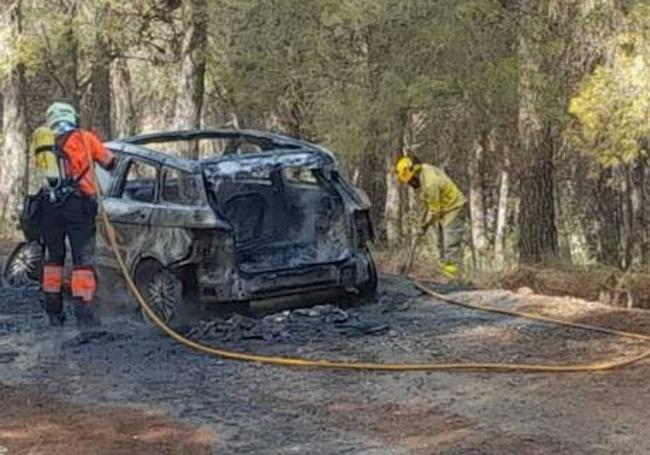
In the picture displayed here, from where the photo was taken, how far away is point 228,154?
33.7ft

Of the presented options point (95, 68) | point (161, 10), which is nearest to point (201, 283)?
point (161, 10)

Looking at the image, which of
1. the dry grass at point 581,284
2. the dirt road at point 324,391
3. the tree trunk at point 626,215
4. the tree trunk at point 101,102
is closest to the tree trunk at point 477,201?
the tree trunk at point 626,215

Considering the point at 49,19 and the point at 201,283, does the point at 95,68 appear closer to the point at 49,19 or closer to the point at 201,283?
the point at 49,19

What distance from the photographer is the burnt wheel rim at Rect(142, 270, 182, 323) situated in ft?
31.1

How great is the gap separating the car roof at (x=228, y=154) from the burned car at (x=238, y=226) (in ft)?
0.04

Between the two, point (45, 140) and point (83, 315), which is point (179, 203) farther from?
point (45, 140)

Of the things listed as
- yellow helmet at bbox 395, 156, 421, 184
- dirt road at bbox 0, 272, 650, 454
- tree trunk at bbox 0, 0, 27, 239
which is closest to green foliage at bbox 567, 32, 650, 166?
yellow helmet at bbox 395, 156, 421, 184

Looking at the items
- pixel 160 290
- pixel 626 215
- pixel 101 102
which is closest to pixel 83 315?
pixel 160 290

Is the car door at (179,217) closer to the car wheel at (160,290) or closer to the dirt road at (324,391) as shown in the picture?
the car wheel at (160,290)

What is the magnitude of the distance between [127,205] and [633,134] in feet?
19.4

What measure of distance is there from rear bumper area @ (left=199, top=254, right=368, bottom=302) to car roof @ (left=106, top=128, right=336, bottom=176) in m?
0.92

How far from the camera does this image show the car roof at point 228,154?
960 cm

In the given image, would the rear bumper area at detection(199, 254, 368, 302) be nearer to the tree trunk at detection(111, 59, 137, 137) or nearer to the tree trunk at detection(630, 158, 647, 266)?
the tree trunk at detection(630, 158, 647, 266)

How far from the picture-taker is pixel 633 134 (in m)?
12.7
